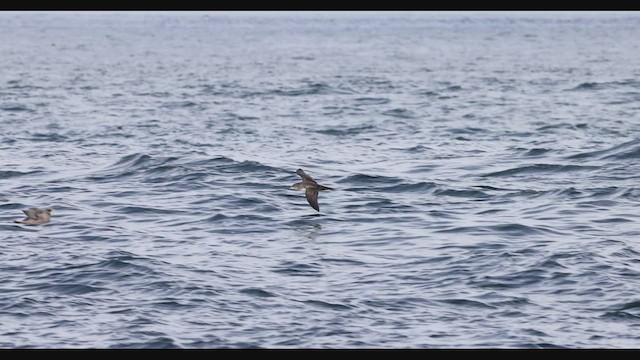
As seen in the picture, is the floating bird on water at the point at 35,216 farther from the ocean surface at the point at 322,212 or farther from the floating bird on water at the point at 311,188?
the floating bird on water at the point at 311,188

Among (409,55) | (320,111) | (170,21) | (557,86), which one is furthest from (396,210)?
(170,21)

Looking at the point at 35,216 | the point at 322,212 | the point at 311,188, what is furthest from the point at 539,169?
the point at 35,216

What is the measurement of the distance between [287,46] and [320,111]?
42.0 metres

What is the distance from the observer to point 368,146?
96.7 feet

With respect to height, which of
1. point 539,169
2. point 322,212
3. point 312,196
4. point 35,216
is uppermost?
point 312,196

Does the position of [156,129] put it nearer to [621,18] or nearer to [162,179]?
[162,179]

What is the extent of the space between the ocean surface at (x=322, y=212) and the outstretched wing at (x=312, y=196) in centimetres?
27

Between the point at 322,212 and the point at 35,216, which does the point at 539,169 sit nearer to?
the point at 322,212

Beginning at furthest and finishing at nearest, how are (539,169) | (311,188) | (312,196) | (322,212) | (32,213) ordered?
(539,169) → (322,212) → (311,188) → (312,196) → (32,213)

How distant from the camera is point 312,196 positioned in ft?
66.6

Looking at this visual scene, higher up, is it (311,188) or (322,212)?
(311,188)

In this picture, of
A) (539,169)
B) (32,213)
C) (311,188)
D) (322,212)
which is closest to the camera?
(32,213)

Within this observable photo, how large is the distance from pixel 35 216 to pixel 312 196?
455 cm

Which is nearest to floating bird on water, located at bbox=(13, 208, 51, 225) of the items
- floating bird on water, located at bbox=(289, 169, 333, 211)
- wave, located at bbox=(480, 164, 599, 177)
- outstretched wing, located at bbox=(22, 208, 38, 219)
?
outstretched wing, located at bbox=(22, 208, 38, 219)
